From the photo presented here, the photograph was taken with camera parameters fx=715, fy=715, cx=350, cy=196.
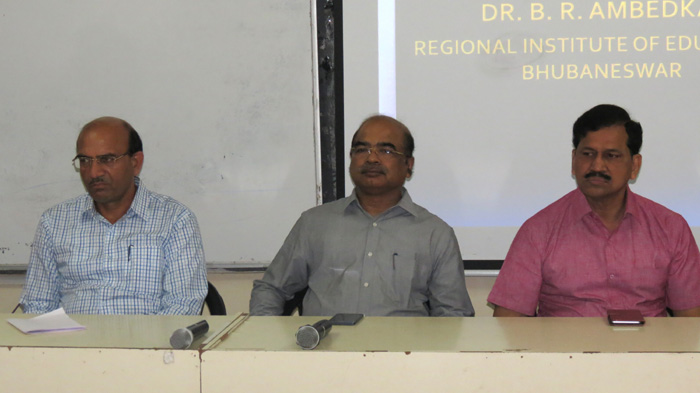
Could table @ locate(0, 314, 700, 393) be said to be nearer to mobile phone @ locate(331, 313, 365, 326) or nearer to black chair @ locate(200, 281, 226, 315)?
mobile phone @ locate(331, 313, 365, 326)

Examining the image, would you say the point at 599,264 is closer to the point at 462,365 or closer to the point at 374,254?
the point at 374,254

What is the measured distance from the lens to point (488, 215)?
313 cm

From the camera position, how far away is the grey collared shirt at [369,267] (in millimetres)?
2521

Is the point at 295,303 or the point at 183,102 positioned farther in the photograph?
the point at 183,102

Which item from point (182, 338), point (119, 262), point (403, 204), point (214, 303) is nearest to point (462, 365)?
point (182, 338)

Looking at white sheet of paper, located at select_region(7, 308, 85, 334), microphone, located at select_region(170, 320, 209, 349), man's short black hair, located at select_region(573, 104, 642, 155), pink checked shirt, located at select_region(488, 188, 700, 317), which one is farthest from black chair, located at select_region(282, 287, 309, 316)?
man's short black hair, located at select_region(573, 104, 642, 155)

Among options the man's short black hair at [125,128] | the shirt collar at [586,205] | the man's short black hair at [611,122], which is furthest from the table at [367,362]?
the man's short black hair at [125,128]

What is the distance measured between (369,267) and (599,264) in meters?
0.78

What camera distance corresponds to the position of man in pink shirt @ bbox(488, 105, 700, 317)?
2.30m

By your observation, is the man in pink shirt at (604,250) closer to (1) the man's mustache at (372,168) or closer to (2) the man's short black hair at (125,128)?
(1) the man's mustache at (372,168)

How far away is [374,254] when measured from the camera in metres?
2.57

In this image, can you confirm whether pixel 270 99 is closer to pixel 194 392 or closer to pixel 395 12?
pixel 395 12

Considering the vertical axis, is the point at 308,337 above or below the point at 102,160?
below

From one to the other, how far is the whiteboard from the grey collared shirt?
59cm
